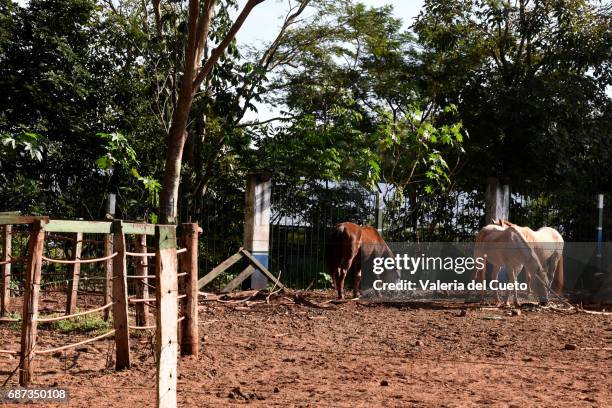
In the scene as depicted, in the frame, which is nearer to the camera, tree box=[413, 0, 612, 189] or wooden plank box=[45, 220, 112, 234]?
wooden plank box=[45, 220, 112, 234]

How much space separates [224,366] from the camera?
6.91 m

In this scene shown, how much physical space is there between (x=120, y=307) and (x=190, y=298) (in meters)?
0.90

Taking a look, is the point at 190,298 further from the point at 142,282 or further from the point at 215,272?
the point at 215,272

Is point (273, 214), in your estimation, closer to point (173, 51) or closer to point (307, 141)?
point (307, 141)

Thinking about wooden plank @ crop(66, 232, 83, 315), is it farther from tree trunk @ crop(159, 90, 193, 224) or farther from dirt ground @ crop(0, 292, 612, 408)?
tree trunk @ crop(159, 90, 193, 224)

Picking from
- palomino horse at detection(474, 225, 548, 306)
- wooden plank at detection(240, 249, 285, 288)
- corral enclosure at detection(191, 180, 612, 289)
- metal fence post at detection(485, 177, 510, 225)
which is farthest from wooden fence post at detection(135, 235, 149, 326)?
metal fence post at detection(485, 177, 510, 225)

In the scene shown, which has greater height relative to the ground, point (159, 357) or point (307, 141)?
point (307, 141)

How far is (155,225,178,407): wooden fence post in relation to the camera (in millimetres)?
3547

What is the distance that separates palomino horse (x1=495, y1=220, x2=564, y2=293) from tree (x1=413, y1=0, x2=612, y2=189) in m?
3.03

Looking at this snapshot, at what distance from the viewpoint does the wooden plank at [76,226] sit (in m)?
6.01

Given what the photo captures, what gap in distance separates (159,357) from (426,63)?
15365mm

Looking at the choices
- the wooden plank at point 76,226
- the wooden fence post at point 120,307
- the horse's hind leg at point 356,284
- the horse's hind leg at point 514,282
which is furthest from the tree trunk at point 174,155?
Result: the horse's hind leg at point 514,282

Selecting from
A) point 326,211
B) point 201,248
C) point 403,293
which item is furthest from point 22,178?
point 403,293

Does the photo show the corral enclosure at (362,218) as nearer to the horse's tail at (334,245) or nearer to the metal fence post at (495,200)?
the metal fence post at (495,200)
